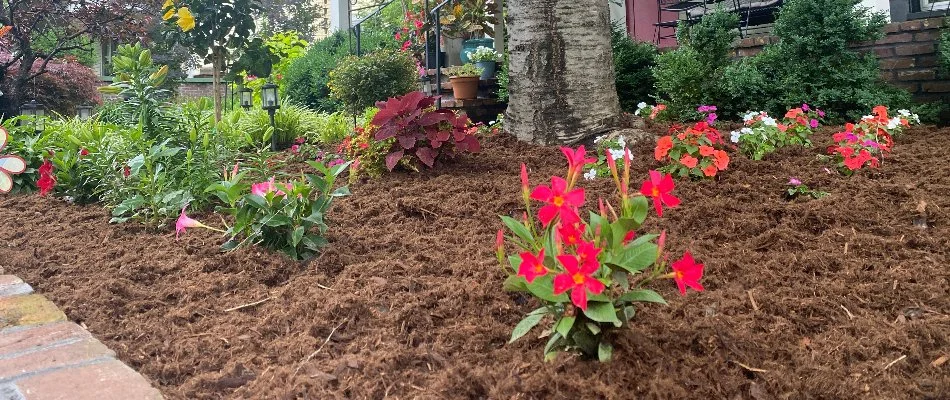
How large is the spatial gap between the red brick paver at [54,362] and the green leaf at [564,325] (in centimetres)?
93

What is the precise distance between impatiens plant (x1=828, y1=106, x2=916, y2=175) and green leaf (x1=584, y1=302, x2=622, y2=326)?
7.13 ft

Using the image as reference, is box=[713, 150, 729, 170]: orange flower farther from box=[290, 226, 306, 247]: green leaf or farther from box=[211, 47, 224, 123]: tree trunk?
box=[211, 47, 224, 123]: tree trunk

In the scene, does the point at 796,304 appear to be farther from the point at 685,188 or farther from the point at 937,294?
the point at 685,188

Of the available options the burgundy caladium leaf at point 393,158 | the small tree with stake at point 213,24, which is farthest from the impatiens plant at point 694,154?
the small tree with stake at point 213,24

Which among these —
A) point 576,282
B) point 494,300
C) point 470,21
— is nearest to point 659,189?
point 576,282

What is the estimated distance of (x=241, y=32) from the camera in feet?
21.7

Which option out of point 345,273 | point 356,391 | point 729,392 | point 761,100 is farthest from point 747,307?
point 761,100

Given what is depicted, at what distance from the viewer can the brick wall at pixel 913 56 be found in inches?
191

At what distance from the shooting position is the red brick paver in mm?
1664

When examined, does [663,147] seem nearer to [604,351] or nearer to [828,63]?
[604,351]

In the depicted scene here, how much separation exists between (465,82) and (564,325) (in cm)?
515

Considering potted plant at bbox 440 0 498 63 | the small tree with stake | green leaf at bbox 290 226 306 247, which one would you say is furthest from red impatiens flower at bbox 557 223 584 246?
potted plant at bbox 440 0 498 63

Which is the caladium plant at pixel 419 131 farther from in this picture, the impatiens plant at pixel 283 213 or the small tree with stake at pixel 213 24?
the small tree with stake at pixel 213 24

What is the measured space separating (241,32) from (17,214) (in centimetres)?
324
